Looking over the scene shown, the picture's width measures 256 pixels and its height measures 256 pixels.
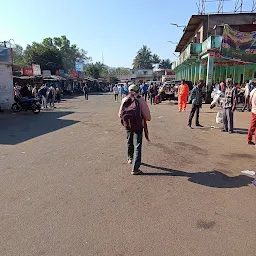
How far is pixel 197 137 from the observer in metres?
8.47

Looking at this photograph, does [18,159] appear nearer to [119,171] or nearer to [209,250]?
[119,171]

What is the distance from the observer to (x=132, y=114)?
497 centimetres

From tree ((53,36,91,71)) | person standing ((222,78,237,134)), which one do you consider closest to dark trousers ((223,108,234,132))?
person standing ((222,78,237,134))

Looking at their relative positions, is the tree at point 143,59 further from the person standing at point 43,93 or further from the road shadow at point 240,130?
the road shadow at point 240,130

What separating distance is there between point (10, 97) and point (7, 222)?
15.4 metres

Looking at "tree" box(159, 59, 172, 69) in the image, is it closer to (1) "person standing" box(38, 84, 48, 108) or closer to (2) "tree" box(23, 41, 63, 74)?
(2) "tree" box(23, 41, 63, 74)

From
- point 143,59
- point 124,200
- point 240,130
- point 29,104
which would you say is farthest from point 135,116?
A: point 143,59

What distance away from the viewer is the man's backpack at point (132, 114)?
4.98 meters

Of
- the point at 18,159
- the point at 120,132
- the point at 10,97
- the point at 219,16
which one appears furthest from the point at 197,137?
the point at 219,16

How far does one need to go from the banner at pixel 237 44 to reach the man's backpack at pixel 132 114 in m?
14.7

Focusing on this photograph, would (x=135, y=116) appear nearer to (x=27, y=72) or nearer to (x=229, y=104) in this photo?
(x=229, y=104)

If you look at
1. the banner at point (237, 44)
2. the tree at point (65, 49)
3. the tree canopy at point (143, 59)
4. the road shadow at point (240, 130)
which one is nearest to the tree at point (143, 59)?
the tree canopy at point (143, 59)

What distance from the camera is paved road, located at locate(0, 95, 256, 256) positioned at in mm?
2998

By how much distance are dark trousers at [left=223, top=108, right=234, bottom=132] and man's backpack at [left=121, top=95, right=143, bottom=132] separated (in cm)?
481
